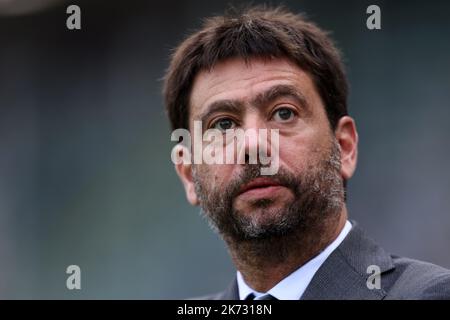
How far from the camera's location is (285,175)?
2.35 metres

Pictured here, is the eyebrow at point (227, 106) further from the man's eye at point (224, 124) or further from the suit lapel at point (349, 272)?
the suit lapel at point (349, 272)

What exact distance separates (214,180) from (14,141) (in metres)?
3.98

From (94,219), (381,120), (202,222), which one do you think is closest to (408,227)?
(381,120)

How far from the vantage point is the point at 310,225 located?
95.3 inches

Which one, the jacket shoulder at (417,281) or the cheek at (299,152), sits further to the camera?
the cheek at (299,152)

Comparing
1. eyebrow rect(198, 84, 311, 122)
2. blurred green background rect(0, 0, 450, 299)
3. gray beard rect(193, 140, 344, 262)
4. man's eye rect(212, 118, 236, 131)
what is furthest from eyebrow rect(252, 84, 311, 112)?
blurred green background rect(0, 0, 450, 299)

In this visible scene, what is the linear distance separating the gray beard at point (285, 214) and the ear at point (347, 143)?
0.11 metres

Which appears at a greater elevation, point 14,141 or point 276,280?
point 14,141

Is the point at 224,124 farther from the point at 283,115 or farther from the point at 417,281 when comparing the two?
the point at 417,281

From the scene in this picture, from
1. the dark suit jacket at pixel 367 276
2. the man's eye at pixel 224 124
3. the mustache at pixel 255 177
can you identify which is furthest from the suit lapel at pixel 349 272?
Result: the man's eye at pixel 224 124

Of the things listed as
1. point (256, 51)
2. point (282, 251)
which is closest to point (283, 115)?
point (256, 51)

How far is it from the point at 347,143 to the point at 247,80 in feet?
1.56

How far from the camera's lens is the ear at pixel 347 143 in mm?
2670
